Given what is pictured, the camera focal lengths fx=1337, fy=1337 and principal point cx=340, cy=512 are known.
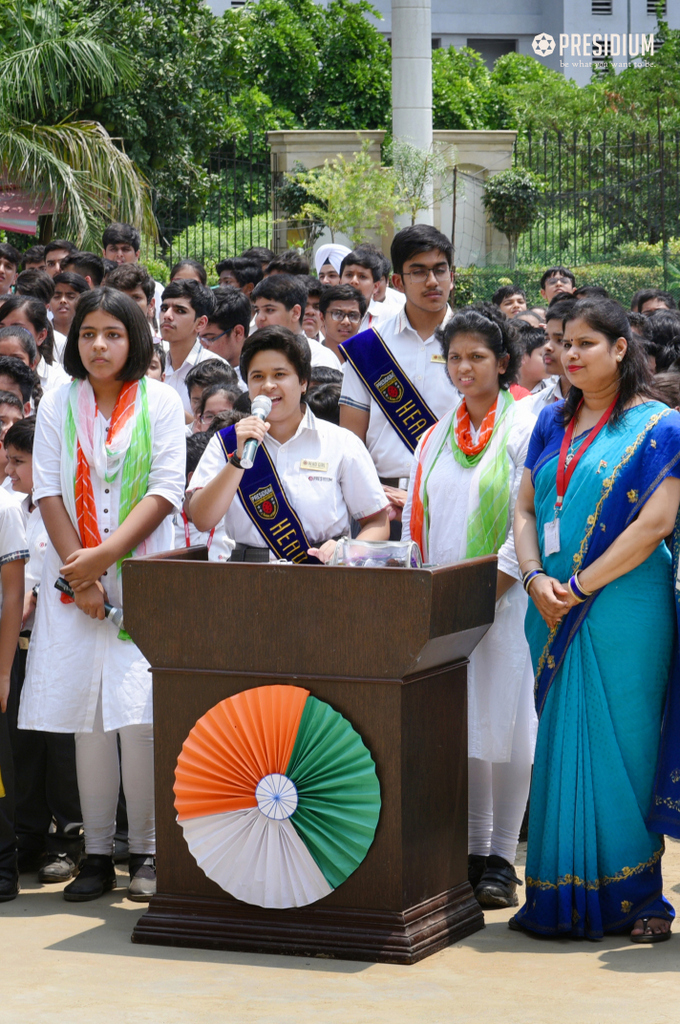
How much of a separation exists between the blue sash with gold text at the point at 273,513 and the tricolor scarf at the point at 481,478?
0.40 meters

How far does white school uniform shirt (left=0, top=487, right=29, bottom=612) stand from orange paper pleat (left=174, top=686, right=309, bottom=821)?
3.30ft

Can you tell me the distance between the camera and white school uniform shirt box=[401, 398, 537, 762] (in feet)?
13.3

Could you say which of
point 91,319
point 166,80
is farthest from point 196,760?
point 166,80

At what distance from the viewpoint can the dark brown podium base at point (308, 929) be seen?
338cm

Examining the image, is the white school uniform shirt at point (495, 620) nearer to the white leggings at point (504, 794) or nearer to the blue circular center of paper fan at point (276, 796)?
the white leggings at point (504, 794)

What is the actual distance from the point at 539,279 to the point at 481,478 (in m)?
11.6

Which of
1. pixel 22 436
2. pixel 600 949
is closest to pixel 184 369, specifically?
pixel 22 436

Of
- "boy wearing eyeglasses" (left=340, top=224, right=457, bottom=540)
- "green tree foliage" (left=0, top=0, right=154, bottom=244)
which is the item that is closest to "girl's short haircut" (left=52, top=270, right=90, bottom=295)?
"boy wearing eyeglasses" (left=340, top=224, right=457, bottom=540)

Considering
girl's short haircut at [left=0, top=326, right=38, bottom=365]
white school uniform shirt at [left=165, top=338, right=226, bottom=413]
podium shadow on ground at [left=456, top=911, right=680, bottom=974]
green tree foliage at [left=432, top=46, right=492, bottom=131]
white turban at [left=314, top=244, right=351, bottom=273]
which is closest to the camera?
podium shadow on ground at [left=456, top=911, right=680, bottom=974]

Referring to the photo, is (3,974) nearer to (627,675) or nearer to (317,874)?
(317,874)

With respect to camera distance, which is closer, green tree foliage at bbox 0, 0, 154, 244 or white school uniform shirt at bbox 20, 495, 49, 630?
white school uniform shirt at bbox 20, 495, 49, 630

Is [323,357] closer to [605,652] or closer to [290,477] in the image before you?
[290,477]

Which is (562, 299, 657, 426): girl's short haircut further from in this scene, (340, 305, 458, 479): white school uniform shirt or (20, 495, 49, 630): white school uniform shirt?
(20, 495, 49, 630): white school uniform shirt

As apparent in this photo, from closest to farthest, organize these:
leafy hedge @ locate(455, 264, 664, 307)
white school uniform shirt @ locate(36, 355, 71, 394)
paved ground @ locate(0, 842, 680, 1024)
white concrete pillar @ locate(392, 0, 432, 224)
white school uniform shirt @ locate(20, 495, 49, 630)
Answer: paved ground @ locate(0, 842, 680, 1024) < white school uniform shirt @ locate(20, 495, 49, 630) < white school uniform shirt @ locate(36, 355, 71, 394) < leafy hedge @ locate(455, 264, 664, 307) < white concrete pillar @ locate(392, 0, 432, 224)
